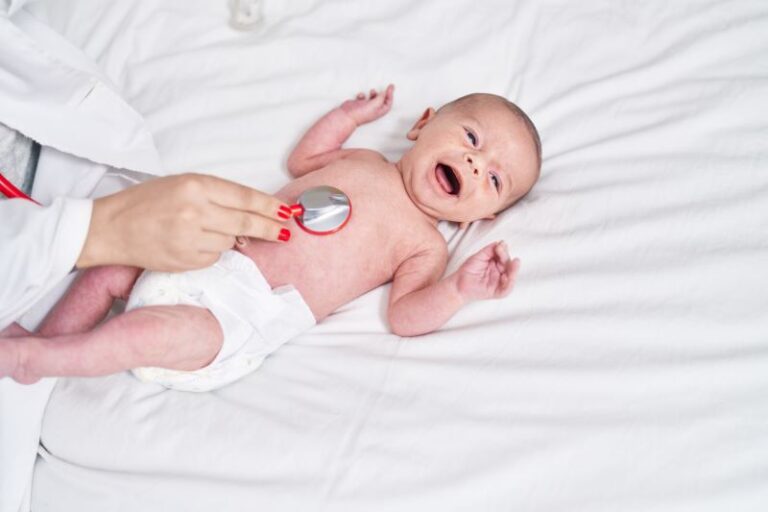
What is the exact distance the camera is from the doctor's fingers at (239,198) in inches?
42.0

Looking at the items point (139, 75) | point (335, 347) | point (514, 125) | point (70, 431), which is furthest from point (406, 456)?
point (139, 75)

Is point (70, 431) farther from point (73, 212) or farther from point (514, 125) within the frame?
point (514, 125)

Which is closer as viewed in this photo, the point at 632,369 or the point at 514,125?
the point at 632,369

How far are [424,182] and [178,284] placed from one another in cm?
56

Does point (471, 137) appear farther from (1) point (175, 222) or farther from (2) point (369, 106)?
(1) point (175, 222)

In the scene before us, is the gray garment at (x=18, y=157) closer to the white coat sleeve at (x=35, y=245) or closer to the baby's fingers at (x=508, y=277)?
the white coat sleeve at (x=35, y=245)

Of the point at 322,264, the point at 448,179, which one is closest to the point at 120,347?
the point at 322,264

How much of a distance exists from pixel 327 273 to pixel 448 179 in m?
0.35

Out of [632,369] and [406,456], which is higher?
[632,369]

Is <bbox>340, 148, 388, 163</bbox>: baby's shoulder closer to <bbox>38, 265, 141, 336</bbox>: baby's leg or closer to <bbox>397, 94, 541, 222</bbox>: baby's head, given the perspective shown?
<bbox>397, 94, 541, 222</bbox>: baby's head

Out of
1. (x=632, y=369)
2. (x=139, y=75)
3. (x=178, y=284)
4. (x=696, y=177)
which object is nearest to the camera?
(x=632, y=369)

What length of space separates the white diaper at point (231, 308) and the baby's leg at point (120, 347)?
0.09ft

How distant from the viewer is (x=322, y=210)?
1.45m

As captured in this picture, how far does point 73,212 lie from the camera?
3.60ft
